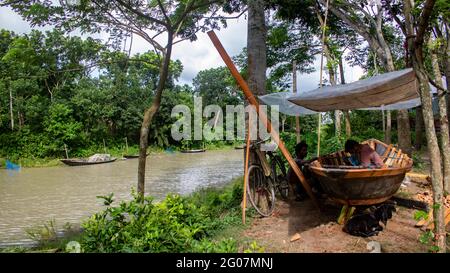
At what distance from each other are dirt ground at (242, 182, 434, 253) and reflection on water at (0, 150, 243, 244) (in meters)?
5.20

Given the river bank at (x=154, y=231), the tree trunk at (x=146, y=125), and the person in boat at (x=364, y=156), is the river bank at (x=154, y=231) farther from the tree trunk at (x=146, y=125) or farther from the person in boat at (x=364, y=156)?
the person in boat at (x=364, y=156)

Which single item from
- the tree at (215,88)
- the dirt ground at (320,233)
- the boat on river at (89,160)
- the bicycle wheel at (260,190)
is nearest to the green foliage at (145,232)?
the dirt ground at (320,233)

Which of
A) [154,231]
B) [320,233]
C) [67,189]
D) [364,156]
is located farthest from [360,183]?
[67,189]

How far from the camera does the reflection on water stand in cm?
877

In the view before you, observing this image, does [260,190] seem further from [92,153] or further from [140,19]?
[92,153]

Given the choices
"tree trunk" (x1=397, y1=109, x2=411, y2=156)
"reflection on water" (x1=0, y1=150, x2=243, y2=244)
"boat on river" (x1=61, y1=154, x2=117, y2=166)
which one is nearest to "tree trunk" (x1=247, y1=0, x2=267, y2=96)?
"tree trunk" (x1=397, y1=109, x2=411, y2=156)

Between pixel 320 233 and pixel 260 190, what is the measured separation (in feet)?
4.28

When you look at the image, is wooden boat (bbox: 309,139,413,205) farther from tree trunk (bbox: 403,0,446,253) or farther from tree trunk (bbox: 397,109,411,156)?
tree trunk (bbox: 397,109,411,156)

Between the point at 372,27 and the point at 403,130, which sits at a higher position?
the point at 372,27

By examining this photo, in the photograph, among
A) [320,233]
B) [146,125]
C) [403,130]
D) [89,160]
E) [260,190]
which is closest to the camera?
[320,233]

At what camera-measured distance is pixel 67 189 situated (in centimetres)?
1299
